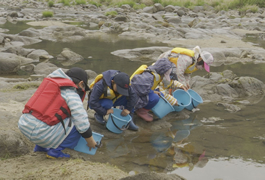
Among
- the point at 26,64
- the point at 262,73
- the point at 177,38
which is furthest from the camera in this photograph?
the point at 177,38

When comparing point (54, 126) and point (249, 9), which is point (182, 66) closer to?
point (54, 126)

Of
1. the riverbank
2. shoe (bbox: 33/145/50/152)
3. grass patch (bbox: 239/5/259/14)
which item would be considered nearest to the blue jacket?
the riverbank

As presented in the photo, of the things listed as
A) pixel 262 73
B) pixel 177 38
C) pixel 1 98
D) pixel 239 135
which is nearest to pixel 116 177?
pixel 239 135

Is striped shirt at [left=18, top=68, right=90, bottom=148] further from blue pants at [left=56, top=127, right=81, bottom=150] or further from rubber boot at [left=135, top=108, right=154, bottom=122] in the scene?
rubber boot at [left=135, top=108, right=154, bottom=122]

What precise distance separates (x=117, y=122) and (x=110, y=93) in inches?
16.1

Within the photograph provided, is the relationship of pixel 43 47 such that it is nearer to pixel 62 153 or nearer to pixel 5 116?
pixel 5 116

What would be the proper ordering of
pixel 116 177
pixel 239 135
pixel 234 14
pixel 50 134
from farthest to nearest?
pixel 234 14
pixel 239 135
pixel 50 134
pixel 116 177

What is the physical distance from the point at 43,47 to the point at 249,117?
8904 mm

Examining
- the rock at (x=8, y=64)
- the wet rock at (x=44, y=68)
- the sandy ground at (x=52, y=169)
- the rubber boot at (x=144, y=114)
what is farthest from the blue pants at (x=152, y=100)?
the rock at (x=8, y=64)

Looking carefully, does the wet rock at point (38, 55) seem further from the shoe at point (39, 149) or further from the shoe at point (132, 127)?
the shoe at point (39, 149)

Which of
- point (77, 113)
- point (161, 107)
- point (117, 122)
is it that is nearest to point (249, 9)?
point (161, 107)

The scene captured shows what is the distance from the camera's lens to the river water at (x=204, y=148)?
361 cm

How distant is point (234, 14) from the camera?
3092 centimetres

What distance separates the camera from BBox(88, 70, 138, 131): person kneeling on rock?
4.05m
